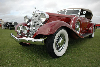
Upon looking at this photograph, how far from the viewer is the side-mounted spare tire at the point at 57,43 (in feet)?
6.82

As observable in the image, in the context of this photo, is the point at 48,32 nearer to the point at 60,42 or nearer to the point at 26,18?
the point at 60,42

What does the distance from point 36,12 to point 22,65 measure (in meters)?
1.70

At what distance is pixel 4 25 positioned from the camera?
564 inches

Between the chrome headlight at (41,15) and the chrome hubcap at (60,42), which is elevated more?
the chrome headlight at (41,15)

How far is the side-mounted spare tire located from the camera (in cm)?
208

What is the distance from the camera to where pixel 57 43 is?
2352 mm

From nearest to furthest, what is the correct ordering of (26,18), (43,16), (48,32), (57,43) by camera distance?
1. (48,32)
2. (57,43)
3. (43,16)
4. (26,18)

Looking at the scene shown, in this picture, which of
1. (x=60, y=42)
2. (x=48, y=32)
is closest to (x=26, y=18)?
(x=48, y=32)

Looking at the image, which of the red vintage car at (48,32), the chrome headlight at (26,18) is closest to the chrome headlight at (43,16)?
the red vintage car at (48,32)

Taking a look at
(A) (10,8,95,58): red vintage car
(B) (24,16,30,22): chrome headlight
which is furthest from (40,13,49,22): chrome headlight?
(B) (24,16,30,22): chrome headlight

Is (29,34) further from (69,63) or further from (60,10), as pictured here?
(60,10)

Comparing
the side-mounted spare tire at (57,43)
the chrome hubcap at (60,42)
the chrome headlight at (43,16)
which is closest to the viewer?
the side-mounted spare tire at (57,43)

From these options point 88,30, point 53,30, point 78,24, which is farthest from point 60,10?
point 53,30

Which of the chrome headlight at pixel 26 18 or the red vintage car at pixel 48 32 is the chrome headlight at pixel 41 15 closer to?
the red vintage car at pixel 48 32
